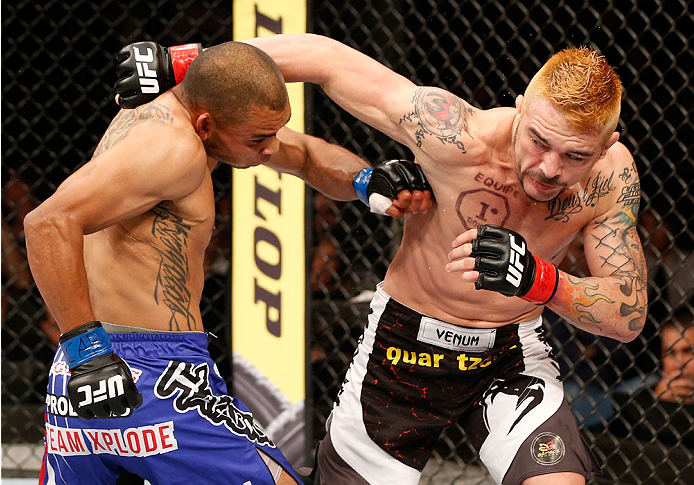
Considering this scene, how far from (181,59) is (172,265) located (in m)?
0.45

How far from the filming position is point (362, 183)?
1.77 meters

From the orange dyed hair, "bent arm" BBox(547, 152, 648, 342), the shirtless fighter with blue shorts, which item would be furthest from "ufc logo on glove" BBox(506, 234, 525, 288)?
the shirtless fighter with blue shorts

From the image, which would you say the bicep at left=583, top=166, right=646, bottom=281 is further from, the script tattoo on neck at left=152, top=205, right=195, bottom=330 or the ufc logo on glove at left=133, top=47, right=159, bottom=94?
the ufc logo on glove at left=133, top=47, right=159, bottom=94

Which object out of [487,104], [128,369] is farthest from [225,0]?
[128,369]

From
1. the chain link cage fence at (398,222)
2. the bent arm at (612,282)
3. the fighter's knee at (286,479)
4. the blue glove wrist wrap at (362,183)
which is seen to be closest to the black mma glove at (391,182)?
the blue glove wrist wrap at (362,183)

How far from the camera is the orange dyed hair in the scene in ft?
4.63

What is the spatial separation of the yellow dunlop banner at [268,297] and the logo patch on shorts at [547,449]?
107cm

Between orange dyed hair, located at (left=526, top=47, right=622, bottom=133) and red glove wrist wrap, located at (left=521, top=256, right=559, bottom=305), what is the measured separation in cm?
27

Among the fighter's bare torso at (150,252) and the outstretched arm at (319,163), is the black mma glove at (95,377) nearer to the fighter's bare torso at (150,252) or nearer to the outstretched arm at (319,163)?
the fighter's bare torso at (150,252)

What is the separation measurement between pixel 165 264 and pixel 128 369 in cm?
20

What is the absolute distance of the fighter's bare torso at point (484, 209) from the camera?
5.21 feet

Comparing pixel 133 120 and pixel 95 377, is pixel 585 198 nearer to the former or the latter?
pixel 133 120

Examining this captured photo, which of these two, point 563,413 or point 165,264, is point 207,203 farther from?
point 563,413

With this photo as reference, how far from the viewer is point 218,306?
10.0 feet
